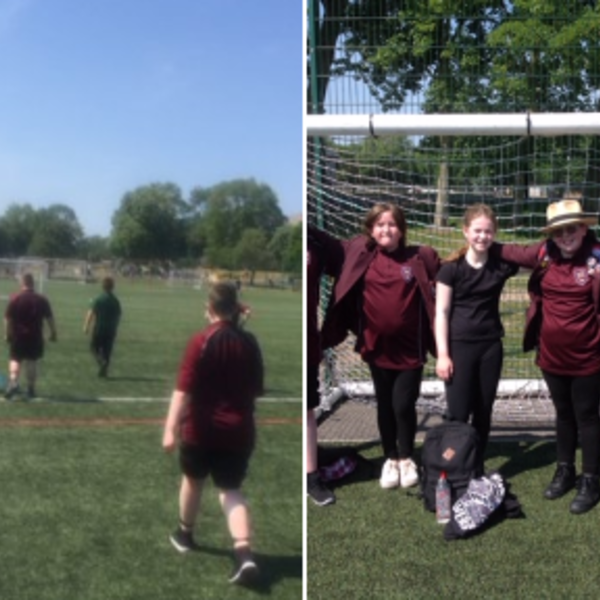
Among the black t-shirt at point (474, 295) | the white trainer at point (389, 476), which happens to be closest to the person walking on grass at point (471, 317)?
the black t-shirt at point (474, 295)

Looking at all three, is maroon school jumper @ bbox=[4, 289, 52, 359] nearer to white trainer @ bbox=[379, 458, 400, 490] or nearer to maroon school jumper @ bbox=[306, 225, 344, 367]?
maroon school jumper @ bbox=[306, 225, 344, 367]

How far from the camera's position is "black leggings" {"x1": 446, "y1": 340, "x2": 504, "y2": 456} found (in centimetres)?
405

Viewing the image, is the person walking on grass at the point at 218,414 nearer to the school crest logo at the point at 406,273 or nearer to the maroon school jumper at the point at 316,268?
the maroon school jumper at the point at 316,268

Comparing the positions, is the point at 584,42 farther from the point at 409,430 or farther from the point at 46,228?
the point at 46,228

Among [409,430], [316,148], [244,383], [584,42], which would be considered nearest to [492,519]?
[409,430]

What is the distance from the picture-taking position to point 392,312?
4043 millimetres

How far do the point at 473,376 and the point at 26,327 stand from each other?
10.3 ft

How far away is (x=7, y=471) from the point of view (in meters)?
1.17

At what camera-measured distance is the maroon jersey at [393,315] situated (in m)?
4.04

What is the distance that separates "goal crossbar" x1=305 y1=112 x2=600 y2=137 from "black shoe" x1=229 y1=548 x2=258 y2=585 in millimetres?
2760

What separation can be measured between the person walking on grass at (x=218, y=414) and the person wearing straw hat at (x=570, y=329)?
2863mm

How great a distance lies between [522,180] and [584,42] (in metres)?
0.83

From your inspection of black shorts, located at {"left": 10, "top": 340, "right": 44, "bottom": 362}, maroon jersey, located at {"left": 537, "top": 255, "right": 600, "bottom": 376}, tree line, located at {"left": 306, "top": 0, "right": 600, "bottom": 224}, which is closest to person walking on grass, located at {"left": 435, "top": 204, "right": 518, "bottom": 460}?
maroon jersey, located at {"left": 537, "top": 255, "right": 600, "bottom": 376}

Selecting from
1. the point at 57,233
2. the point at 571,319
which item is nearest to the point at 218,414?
the point at 57,233
